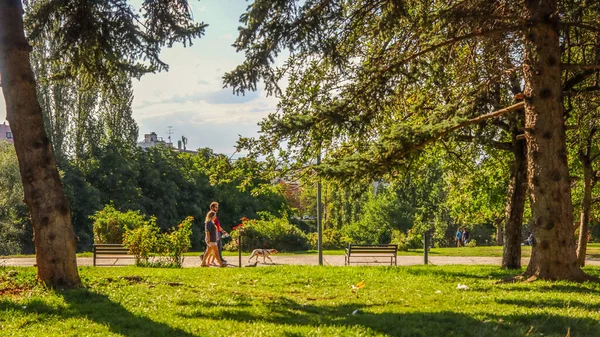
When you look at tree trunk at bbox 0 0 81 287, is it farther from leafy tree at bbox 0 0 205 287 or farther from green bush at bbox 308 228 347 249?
green bush at bbox 308 228 347 249

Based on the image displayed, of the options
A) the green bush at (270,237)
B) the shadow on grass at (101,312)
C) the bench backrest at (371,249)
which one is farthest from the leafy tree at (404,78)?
the green bush at (270,237)

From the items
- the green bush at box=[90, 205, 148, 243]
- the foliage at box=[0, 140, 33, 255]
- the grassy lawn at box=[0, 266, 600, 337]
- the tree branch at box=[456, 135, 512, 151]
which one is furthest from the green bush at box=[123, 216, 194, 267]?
the foliage at box=[0, 140, 33, 255]

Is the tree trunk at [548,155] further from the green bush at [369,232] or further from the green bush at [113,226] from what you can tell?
the green bush at [369,232]

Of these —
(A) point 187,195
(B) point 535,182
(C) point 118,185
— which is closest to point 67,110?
(C) point 118,185

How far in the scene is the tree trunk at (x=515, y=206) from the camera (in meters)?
14.8

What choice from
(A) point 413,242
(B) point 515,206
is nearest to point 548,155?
(B) point 515,206

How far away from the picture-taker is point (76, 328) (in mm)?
6633

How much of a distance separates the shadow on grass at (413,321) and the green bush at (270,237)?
17.6 meters

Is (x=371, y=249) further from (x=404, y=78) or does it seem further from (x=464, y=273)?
(x=404, y=78)

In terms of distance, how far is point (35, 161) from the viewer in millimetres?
9164

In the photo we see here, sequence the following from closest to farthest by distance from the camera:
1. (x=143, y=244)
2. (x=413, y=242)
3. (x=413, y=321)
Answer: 1. (x=413, y=321)
2. (x=143, y=244)
3. (x=413, y=242)

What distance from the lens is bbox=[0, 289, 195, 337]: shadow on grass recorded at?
6391 mm

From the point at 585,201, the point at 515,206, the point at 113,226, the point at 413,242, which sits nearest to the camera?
the point at 515,206

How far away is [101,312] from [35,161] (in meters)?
3.06
